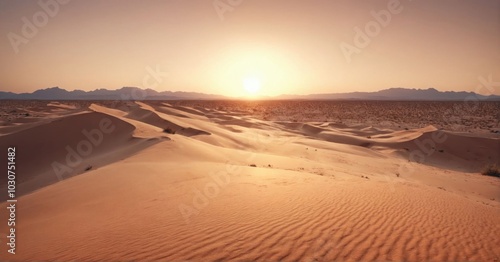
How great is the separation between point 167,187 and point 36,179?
7473 mm

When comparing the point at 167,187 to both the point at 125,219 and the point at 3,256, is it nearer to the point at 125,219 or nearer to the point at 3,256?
the point at 125,219

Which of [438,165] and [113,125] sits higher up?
[113,125]

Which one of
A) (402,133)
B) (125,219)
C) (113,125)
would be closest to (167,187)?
(125,219)

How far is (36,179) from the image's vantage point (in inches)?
445

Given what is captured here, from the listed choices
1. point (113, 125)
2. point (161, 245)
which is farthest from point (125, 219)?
point (113, 125)

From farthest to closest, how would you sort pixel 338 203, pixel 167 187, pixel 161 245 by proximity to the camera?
pixel 167 187
pixel 338 203
pixel 161 245

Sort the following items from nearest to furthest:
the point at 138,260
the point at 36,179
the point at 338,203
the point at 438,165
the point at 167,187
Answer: the point at 138,260, the point at 338,203, the point at 167,187, the point at 36,179, the point at 438,165

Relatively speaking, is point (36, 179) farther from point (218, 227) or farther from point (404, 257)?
point (404, 257)

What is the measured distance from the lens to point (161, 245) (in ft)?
14.2

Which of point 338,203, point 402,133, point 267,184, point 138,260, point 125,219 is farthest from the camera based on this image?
point 402,133

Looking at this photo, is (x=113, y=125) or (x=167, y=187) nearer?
(x=167, y=187)

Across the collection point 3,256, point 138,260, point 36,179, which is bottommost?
point 36,179

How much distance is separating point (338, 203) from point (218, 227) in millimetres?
3007

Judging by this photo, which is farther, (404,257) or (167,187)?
(167,187)
